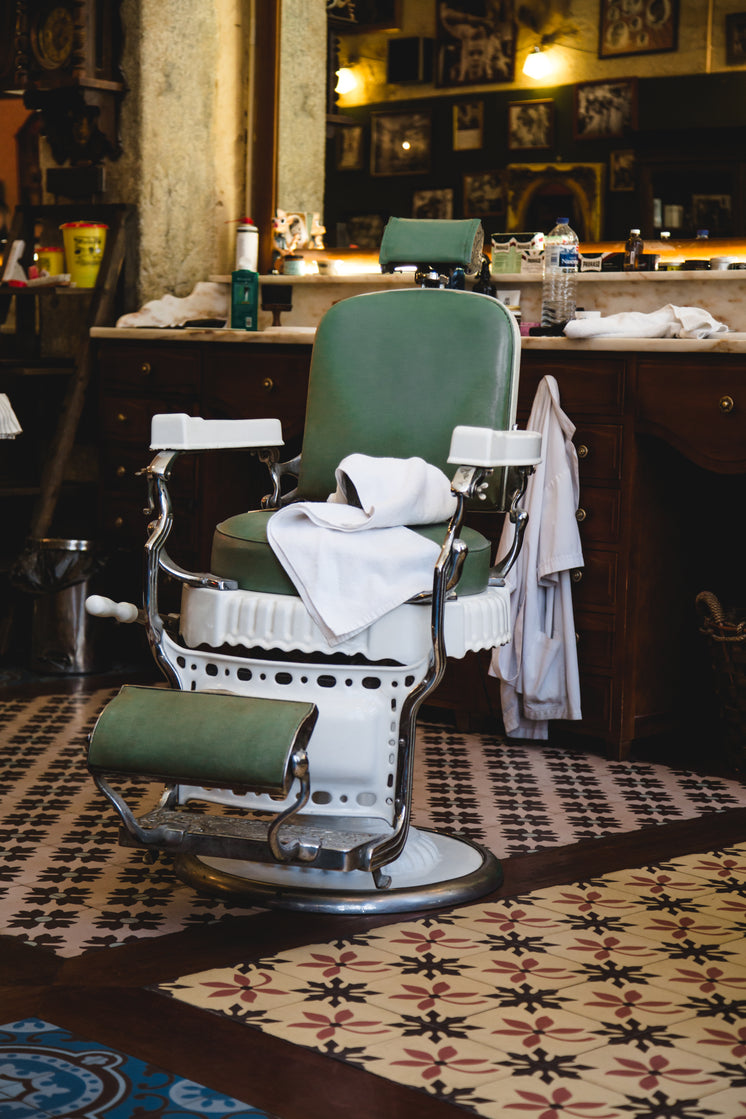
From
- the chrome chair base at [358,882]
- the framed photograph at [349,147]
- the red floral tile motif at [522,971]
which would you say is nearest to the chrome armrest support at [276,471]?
the chrome chair base at [358,882]

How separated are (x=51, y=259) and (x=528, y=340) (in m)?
2.14

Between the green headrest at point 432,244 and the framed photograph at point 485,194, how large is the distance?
1.44m

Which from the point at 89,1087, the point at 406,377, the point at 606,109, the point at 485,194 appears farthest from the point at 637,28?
the point at 89,1087

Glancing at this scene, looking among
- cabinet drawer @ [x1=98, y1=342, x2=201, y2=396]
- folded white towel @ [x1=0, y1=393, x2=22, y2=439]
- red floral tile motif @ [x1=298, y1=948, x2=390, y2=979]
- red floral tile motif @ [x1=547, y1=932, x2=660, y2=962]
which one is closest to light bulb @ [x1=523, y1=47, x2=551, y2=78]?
cabinet drawer @ [x1=98, y1=342, x2=201, y2=396]

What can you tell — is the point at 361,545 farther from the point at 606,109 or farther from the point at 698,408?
the point at 606,109

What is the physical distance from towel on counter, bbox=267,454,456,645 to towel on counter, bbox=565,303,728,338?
3.69ft

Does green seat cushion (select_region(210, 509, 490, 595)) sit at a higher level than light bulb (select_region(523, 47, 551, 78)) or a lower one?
lower

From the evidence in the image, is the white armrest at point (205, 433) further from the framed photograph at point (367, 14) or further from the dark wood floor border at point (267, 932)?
the framed photograph at point (367, 14)

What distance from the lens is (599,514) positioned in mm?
3523

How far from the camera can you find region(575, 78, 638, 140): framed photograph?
13.1 ft

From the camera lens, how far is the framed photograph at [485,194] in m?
4.21

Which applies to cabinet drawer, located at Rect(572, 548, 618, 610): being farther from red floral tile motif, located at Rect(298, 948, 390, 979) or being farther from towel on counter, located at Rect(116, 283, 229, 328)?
towel on counter, located at Rect(116, 283, 229, 328)

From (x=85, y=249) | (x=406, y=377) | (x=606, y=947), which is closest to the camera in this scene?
(x=606, y=947)

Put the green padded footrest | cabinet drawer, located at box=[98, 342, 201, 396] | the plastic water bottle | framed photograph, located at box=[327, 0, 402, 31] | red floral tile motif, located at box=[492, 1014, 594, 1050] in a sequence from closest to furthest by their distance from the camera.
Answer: red floral tile motif, located at box=[492, 1014, 594, 1050], the green padded footrest, the plastic water bottle, cabinet drawer, located at box=[98, 342, 201, 396], framed photograph, located at box=[327, 0, 402, 31]
